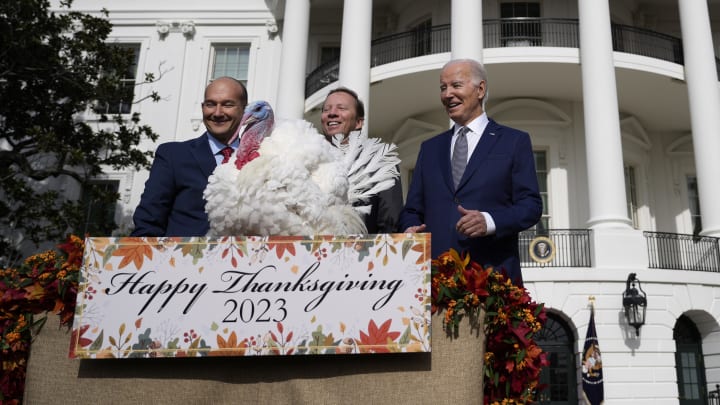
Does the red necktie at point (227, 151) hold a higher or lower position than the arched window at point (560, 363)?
higher

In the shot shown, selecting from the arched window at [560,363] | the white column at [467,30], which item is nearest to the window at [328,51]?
the white column at [467,30]

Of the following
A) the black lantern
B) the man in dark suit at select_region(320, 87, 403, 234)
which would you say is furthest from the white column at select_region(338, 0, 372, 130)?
the man in dark suit at select_region(320, 87, 403, 234)

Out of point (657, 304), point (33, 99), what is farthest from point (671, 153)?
point (33, 99)

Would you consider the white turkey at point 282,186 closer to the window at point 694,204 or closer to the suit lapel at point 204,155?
the suit lapel at point 204,155

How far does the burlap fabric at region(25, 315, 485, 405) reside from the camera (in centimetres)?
169

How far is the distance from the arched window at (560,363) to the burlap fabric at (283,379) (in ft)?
40.2

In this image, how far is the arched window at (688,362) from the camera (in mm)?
13820

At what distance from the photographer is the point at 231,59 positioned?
61.9 feet

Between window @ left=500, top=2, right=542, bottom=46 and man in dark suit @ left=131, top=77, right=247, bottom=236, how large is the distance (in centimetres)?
1453

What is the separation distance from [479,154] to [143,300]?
63.9 inches

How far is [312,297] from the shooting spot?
1687mm

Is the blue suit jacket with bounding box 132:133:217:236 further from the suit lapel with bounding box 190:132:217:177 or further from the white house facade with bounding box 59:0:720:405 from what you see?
the white house facade with bounding box 59:0:720:405

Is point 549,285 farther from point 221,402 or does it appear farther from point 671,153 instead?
point 221,402

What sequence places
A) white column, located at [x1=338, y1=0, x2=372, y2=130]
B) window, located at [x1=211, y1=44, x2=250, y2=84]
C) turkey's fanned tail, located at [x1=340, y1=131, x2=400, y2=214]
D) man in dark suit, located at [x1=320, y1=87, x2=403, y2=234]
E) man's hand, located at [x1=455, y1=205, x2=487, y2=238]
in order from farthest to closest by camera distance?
window, located at [x1=211, y1=44, x2=250, y2=84] → white column, located at [x1=338, y1=0, x2=372, y2=130] → man in dark suit, located at [x1=320, y1=87, x2=403, y2=234] → man's hand, located at [x1=455, y1=205, x2=487, y2=238] → turkey's fanned tail, located at [x1=340, y1=131, x2=400, y2=214]
